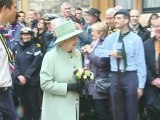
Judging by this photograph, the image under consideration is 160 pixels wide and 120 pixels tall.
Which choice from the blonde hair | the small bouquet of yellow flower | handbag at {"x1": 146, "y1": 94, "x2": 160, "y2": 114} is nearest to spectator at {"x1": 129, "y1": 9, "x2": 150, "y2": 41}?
the blonde hair

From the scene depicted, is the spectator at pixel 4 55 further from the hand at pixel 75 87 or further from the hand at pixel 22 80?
the hand at pixel 22 80

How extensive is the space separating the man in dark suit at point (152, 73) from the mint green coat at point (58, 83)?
1.70m

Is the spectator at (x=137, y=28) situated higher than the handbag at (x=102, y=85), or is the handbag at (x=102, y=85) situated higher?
the spectator at (x=137, y=28)

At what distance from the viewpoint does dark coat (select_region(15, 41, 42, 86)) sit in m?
8.91

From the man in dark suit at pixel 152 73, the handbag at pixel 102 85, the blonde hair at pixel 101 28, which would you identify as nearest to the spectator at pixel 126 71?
the man in dark suit at pixel 152 73

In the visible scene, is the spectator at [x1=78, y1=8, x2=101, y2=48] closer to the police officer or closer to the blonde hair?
the blonde hair

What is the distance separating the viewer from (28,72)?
29.2ft

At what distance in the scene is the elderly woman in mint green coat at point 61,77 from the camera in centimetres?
595

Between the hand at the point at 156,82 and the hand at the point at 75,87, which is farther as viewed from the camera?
the hand at the point at 156,82

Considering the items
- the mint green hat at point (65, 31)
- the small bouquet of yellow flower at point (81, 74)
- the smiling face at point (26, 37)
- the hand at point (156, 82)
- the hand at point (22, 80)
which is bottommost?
the hand at point (22, 80)

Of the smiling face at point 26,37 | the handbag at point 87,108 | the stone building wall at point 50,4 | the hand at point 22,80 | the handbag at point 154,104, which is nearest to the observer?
the handbag at point 154,104

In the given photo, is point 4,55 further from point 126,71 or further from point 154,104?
point 154,104

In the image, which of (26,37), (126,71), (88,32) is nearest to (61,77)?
(126,71)

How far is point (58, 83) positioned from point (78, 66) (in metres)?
0.34
